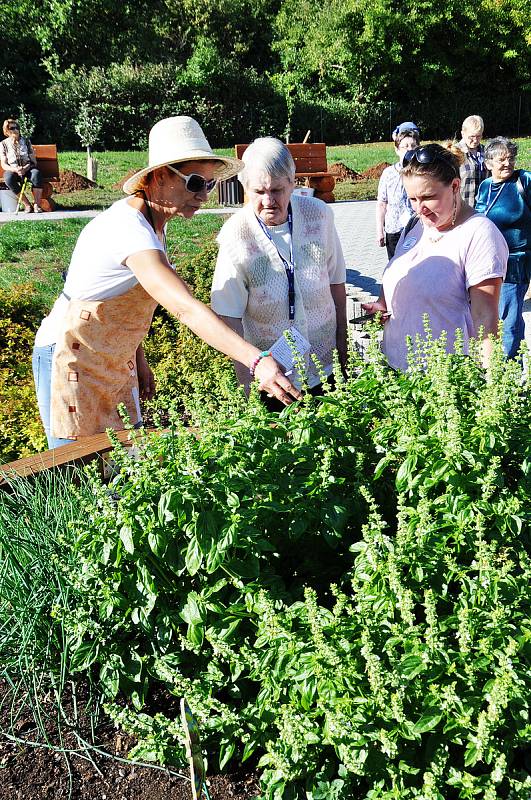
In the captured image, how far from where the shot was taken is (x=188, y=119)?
9.54 ft

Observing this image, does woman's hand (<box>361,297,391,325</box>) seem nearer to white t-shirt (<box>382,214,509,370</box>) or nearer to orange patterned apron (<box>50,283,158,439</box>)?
white t-shirt (<box>382,214,509,370</box>)

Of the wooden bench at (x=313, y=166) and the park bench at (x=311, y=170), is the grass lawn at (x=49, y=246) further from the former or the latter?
the wooden bench at (x=313, y=166)

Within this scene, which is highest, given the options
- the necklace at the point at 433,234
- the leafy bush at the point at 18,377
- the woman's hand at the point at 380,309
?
the necklace at the point at 433,234

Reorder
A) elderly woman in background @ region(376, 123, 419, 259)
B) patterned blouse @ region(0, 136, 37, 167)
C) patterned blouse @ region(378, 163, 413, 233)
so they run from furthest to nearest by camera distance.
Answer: patterned blouse @ region(0, 136, 37, 167), patterned blouse @ region(378, 163, 413, 233), elderly woman in background @ region(376, 123, 419, 259)

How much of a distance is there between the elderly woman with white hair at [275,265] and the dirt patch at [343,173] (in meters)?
18.8

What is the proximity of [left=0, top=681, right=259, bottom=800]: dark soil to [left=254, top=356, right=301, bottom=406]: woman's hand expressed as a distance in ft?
3.49

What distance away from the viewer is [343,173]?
21.6 metres

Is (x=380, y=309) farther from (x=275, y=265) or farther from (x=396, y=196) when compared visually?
(x=396, y=196)

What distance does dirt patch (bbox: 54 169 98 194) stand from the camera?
17750 mm

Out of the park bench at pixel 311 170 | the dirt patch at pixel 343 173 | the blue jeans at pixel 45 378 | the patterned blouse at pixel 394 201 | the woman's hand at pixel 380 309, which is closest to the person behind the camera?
the blue jeans at pixel 45 378

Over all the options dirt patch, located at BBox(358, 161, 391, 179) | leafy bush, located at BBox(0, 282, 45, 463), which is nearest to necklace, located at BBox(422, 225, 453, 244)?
leafy bush, located at BBox(0, 282, 45, 463)

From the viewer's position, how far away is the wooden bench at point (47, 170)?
14.9m

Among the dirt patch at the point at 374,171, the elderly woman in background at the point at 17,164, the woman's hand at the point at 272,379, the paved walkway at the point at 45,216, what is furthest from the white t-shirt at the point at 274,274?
the dirt patch at the point at 374,171

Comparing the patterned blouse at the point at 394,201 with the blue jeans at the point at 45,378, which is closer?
the blue jeans at the point at 45,378
